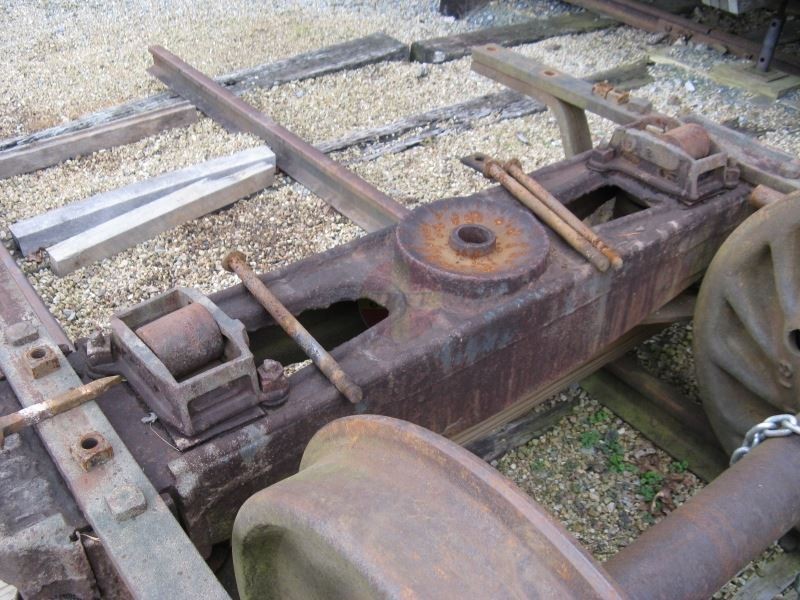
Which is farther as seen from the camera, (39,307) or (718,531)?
(39,307)

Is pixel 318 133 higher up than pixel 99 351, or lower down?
lower down

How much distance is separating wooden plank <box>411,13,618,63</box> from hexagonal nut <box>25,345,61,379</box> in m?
4.60

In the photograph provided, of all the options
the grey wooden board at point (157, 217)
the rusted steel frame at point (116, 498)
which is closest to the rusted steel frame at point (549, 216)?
the rusted steel frame at point (116, 498)

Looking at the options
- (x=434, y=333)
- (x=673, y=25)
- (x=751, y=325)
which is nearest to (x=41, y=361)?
(x=434, y=333)

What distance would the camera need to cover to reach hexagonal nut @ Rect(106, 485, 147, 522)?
5.09 feet

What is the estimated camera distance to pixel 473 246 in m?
2.27

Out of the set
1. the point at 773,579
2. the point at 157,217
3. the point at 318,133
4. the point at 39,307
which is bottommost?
the point at 773,579

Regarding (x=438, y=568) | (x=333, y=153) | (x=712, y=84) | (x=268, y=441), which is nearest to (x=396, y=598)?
(x=438, y=568)

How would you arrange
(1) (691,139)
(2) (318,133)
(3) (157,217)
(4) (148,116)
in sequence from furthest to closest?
(2) (318,133), (4) (148,116), (3) (157,217), (1) (691,139)

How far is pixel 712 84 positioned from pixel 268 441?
5.25 meters

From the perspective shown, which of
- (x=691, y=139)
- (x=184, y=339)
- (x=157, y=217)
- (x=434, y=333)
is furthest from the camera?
(x=157, y=217)

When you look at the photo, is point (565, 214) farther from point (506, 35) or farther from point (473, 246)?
point (506, 35)

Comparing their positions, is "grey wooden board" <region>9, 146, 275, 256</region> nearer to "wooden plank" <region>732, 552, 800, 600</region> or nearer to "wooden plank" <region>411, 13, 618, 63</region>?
"wooden plank" <region>411, 13, 618, 63</region>

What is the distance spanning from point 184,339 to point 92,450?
0.32 metres
